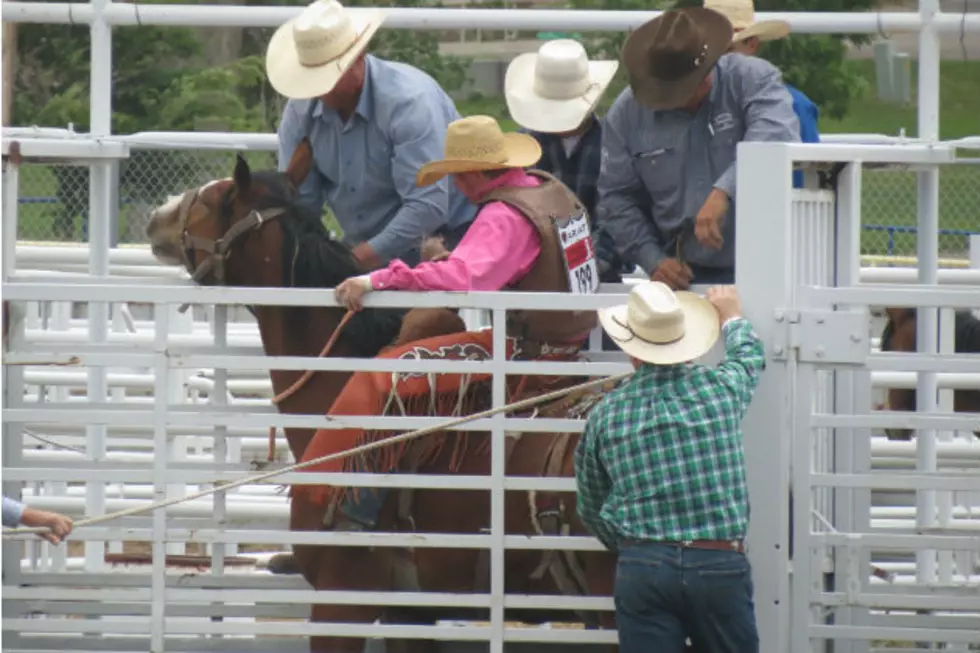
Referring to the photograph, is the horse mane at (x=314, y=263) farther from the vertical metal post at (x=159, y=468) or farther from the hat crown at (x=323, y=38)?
the vertical metal post at (x=159, y=468)

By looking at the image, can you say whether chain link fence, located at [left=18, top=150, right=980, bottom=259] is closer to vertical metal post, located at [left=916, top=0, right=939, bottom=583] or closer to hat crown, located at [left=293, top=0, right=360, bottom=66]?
vertical metal post, located at [left=916, top=0, right=939, bottom=583]

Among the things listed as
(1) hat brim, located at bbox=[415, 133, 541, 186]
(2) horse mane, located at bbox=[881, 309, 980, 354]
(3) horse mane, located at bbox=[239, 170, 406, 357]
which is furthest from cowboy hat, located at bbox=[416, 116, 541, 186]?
(2) horse mane, located at bbox=[881, 309, 980, 354]

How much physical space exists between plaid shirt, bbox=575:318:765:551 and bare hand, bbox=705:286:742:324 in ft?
1.01

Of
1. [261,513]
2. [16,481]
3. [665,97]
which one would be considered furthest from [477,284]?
[261,513]

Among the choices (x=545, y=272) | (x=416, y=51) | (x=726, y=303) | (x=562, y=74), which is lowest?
(x=726, y=303)

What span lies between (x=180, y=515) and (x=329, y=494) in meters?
1.94

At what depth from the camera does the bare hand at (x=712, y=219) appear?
623 centimetres

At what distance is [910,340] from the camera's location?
27.7ft

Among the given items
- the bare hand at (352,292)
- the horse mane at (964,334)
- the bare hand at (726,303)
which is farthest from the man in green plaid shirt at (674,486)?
the horse mane at (964,334)

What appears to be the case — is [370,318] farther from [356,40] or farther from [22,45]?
[22,45]

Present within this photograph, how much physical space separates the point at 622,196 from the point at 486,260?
117cm

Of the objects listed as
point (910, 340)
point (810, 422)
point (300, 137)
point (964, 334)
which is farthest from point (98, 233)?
point (964, 334)

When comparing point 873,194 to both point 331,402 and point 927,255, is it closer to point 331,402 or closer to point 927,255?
point 927,255

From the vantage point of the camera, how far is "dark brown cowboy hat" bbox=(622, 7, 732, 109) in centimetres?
646
